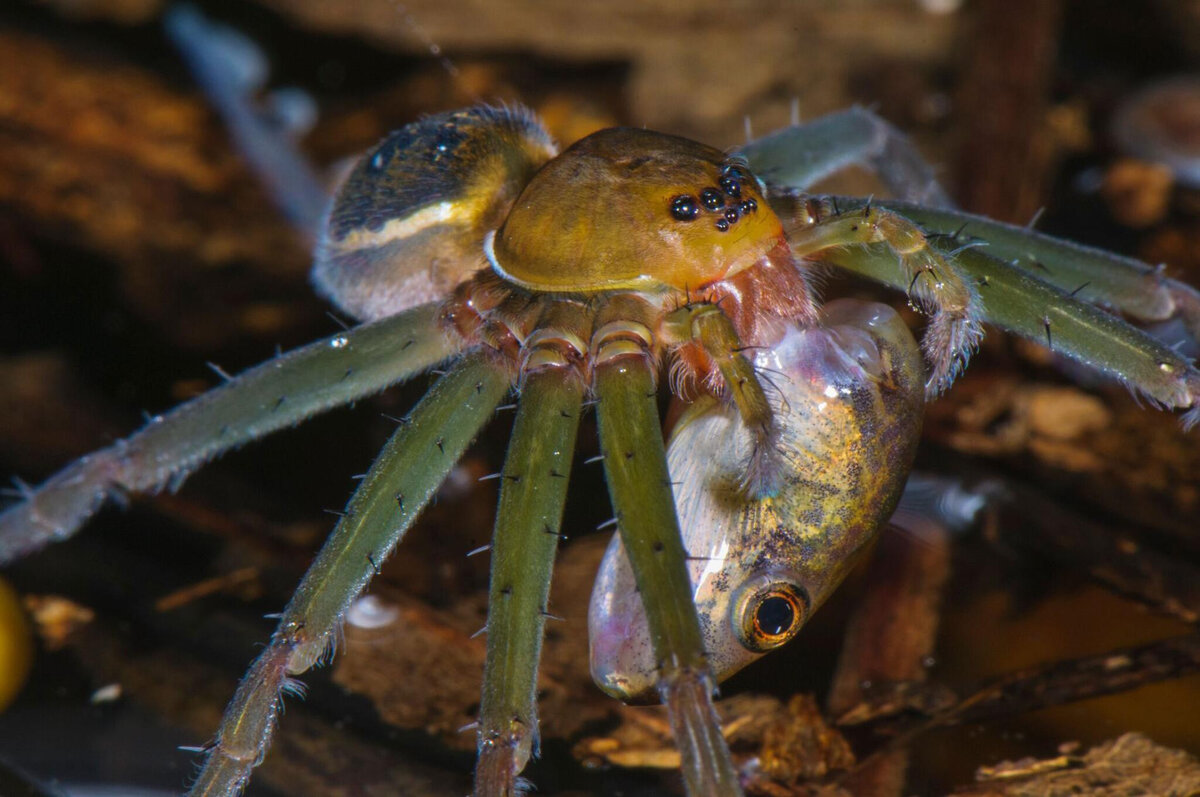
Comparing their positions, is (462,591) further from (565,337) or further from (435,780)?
(565,337)

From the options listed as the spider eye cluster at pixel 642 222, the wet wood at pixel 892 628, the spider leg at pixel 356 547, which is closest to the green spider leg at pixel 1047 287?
the spider eye cluster at pixel 642 222

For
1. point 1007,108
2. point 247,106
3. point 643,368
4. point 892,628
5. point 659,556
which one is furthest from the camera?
point 247,106

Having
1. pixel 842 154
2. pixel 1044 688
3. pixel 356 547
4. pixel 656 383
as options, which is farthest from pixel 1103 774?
pixel 842 154

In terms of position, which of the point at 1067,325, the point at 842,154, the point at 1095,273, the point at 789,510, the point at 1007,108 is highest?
the point at 1007,108

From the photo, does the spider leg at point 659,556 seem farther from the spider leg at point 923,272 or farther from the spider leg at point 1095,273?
the spider leg at point 1095,273

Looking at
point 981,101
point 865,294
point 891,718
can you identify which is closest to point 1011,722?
point 891,718

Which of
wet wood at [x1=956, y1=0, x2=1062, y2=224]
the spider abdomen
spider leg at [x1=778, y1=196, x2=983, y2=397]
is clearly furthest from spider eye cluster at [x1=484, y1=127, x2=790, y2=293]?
wet wood at [x1=956, y1=0, x2=1062, y2=224]

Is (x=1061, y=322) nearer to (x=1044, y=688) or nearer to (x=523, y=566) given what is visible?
(x=1044, y=688)

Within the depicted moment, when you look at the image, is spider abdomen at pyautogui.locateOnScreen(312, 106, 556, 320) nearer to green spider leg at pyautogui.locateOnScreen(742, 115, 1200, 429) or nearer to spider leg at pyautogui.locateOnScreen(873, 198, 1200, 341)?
green spider leg at pyautogui.locateOnScreen(742, 115, 1200, 429)
